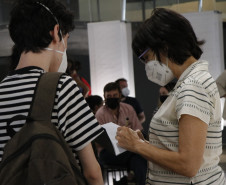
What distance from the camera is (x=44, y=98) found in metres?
1.47

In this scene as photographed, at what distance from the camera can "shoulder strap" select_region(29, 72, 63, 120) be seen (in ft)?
4.76

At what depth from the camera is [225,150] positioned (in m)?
10.3

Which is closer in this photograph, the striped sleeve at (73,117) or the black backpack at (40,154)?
the black backpack at (40,154)

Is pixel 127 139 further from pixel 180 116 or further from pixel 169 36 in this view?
pixel 169 36

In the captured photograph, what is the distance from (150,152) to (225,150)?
8.75 meters

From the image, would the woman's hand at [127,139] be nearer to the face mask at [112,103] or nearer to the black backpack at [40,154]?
the black backpack at [40,154]

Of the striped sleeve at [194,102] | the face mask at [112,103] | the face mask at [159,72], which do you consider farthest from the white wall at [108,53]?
the striped sleeve at [194,102]

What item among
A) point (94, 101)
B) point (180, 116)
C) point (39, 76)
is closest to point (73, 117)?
point (39, 76)

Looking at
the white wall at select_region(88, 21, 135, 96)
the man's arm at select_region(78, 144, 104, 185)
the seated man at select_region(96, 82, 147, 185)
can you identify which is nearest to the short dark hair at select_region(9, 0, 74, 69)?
the man's arm at select_region(78, 144, 104, 185)

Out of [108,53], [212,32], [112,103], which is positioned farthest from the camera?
[108,53]

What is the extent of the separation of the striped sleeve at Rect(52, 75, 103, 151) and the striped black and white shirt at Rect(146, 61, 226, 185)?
0.40 metres

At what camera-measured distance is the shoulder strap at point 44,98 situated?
4.76ft

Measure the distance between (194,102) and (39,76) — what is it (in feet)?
1.94

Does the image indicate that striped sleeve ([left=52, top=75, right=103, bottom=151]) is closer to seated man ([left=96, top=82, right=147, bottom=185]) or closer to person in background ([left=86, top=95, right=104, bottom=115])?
seated man ([left=96, top=82, right=147, bottom=185])
